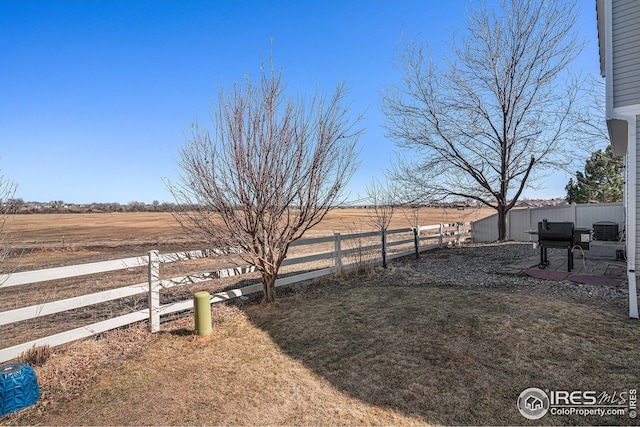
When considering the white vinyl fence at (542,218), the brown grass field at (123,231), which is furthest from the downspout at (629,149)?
the brown grass field at (123,231)

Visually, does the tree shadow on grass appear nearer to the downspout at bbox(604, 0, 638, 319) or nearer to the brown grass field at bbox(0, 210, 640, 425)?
the brown grass field at bbox(0, 210, 640, 425)

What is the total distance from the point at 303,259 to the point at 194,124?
372 centimetres

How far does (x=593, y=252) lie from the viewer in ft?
30.2

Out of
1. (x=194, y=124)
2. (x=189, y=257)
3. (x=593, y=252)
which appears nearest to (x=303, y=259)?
(x=189, y=257)

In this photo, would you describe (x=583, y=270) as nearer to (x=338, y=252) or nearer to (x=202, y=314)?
(x=338, y=252)

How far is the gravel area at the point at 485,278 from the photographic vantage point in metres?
5.33

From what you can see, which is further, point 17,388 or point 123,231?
point 123,231

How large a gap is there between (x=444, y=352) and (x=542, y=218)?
1362 centimetres

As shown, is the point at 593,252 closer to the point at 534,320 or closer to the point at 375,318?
the point at 534,320

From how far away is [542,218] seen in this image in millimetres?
14000

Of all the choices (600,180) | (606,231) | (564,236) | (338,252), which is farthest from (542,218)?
(338,252)

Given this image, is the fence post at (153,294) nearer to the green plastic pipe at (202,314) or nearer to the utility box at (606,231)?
the green plastic pipe at (202,314)

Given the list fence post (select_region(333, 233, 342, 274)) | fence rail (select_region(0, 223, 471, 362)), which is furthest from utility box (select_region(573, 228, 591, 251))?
fence rail (select_region(0, 223, 471, 362))

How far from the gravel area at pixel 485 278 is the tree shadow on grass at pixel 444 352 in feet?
2.76
